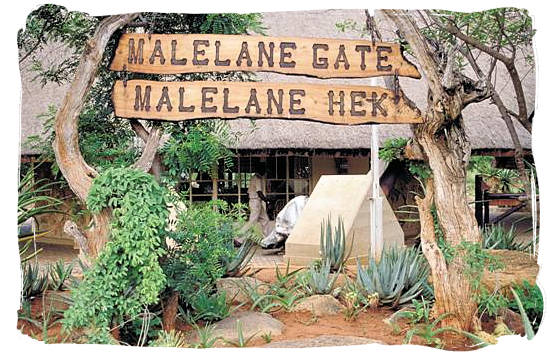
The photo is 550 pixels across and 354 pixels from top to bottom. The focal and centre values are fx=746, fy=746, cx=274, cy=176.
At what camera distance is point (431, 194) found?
521cm

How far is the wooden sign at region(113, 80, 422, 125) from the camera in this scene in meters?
4.86

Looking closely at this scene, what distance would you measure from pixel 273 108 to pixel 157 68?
2.65 feet

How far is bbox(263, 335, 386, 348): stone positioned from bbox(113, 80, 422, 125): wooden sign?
140 cm

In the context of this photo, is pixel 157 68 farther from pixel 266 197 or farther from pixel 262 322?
pixel 266 197

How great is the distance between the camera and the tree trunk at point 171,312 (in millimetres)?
4977

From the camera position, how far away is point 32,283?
217 inches

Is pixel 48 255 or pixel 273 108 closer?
pixel 273 108

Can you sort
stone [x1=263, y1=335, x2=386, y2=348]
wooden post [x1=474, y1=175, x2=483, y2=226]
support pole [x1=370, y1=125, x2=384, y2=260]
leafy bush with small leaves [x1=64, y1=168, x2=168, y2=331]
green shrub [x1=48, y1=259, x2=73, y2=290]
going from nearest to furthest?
leafy bush with small leaves [x1=64, y1=168, x2=168, y2=331] < stone [x1=263, y1=335, x2=386, y2=348] < green shrub [x1=48, y1=259, x2=73, y2=290] < support pole [x1=370, y1=125, x2=384, y2=260] < wooden post [x1=474, y1=175, x2=483, y2=226]

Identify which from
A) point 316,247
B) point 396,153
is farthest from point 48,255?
point 396,153

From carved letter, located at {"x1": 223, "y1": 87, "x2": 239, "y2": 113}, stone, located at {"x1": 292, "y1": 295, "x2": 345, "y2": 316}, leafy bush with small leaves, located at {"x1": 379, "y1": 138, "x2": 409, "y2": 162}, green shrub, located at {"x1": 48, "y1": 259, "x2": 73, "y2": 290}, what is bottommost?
stone, located at {"x1": 292, "y1": 295, "x2": 345, "y2": 316}

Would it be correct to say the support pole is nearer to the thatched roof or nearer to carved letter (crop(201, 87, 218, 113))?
carved letter (crop(201, 87, 218, 113))

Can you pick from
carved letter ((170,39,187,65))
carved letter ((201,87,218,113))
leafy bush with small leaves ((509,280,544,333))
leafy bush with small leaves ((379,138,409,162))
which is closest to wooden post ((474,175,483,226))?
leafy bush with small leaves ((379,138,409,162))

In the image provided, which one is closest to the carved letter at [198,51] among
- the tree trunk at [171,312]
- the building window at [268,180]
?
the tree trunk at [171,312]

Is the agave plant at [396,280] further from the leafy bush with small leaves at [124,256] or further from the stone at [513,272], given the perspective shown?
the leafy bush with small leaves at [124,256]
